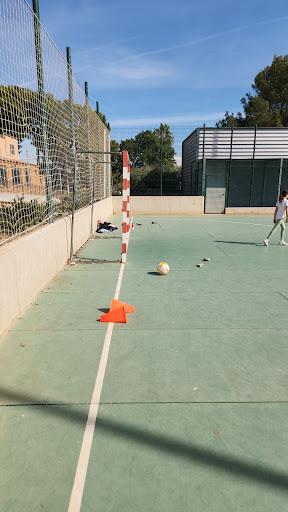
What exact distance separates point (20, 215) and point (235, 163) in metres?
21.9

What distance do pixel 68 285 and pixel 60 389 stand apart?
11.4 ft

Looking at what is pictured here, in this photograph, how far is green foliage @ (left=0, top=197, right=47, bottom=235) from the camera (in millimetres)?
5355

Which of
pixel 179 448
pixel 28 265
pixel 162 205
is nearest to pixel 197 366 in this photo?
pixel 179 448

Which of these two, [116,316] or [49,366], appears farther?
[116,316]

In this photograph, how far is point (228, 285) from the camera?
21.8 ft

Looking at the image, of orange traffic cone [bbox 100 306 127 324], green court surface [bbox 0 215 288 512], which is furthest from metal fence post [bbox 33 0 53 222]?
orange traffic cone [bbox 100 306 127 324]

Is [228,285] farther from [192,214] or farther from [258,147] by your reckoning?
[258,147]

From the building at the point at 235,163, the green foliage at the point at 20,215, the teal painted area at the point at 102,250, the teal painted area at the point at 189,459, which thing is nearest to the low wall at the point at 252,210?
the building at the point at 235,163

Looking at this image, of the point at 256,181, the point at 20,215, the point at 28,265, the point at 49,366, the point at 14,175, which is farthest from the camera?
the point at 256,181

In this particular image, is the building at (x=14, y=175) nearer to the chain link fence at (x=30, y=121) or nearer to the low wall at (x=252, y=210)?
the chain link fence at (x=30, y=121)

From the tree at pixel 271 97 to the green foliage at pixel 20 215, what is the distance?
1295 inches

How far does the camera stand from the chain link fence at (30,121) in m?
5.03

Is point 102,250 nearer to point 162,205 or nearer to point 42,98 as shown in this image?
point 42,98

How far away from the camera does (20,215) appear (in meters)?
5.88
